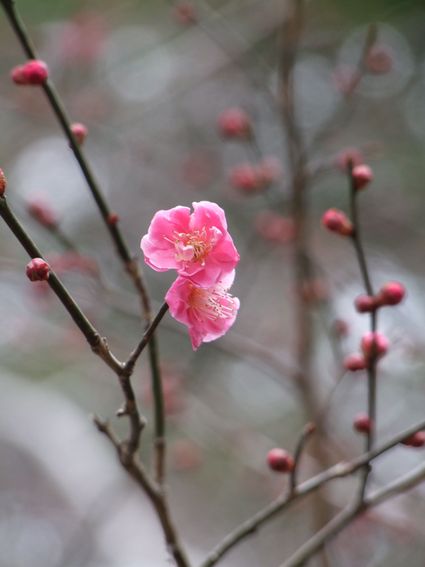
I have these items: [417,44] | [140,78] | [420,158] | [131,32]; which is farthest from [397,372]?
[131,32]

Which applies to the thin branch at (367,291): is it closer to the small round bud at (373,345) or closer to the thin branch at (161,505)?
the small round bud at (373,345)

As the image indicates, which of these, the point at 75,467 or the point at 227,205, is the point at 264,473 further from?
the point at 227,205

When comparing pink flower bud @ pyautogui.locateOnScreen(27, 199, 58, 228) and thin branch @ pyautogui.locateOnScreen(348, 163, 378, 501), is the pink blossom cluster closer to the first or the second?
thin branch @ pyautogui.locateOnScreen(348, 163, 378, 501)

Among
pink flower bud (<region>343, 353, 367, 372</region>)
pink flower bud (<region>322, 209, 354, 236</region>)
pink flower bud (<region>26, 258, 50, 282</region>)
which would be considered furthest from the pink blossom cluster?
pink flower bud (<region>343, 353, 367, 372</region>)

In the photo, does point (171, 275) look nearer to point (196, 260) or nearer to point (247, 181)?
point (247, 181)

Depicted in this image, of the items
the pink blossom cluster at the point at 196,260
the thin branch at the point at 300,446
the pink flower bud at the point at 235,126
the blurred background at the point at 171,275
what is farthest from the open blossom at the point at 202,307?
the pink flower bud at the point at 235,126

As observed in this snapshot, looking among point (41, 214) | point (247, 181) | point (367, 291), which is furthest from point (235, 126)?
point (367, 291)
